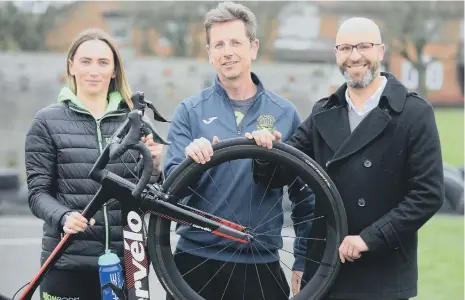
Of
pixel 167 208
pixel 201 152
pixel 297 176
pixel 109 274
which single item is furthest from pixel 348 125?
pixel 109 274

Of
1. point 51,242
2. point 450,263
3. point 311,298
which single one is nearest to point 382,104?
point 311,298

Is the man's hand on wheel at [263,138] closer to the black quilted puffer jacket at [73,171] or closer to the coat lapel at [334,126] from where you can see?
the coat lapel at [334,126]

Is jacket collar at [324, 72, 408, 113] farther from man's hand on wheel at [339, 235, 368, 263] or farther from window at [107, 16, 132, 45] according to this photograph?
window at [107, 16, 132, 45]

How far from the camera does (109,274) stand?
3.08 metres

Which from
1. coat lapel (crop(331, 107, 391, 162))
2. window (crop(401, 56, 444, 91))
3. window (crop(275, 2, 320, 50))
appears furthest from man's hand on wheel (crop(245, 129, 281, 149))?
window (crop(401, 56, 444, 91))

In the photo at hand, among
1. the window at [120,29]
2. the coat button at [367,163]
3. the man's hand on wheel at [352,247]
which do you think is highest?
the window at [120,29]

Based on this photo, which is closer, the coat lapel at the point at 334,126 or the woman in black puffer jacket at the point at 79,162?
the coat lapel at the point at 334,126

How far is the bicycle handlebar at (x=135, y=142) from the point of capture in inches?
115

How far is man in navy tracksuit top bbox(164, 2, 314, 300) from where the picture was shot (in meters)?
3.33

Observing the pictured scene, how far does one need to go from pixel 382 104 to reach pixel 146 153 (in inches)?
41.1

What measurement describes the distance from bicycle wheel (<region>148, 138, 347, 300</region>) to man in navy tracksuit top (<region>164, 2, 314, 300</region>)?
0.20 m

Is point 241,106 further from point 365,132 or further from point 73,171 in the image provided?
point 73,171

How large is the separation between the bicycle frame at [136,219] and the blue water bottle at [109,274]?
0.05 m

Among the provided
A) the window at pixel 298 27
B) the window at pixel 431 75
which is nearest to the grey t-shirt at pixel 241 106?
the window at pixel 298 27
